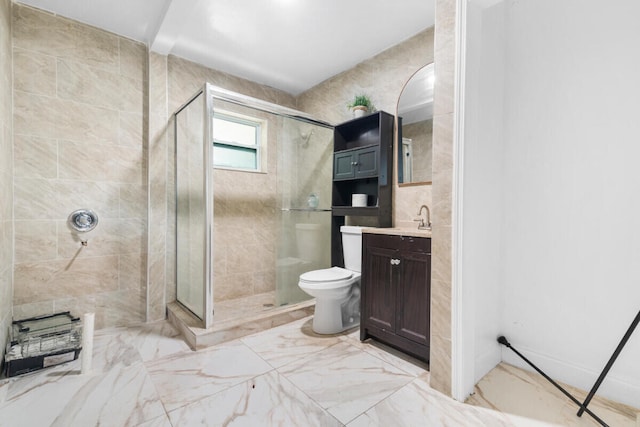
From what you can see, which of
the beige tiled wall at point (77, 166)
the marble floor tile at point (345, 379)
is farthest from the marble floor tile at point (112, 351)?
the marble floor tile at point (345, 379)

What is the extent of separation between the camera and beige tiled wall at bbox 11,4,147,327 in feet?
6.98

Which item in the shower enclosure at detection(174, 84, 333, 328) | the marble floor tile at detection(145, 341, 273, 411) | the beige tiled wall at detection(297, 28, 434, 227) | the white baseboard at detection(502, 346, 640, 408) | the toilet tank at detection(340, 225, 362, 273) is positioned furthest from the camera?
the toilet tank at detection(340, 225, 362, 273)

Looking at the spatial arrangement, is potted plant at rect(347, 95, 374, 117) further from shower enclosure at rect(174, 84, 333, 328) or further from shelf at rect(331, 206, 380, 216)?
shelf at rect(331, 206, 380, 216)

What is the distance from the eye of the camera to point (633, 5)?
57.3 inches

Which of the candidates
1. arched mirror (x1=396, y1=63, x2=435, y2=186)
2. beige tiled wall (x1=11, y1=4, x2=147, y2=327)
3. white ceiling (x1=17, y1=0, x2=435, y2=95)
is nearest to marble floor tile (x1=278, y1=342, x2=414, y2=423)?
arched mirror (x1=396, y1=63, x2=435, y2=186)

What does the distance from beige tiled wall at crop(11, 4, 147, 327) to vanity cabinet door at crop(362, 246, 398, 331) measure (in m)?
1.97

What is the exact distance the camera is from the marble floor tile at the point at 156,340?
2.03 m

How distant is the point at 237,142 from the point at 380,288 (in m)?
2.12

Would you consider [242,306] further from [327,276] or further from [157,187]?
[157,187]

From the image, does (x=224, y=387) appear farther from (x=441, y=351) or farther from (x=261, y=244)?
(x=261, y=244)

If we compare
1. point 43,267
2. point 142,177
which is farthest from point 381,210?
point 43,267

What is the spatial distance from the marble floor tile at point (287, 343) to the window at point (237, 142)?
1.73 m

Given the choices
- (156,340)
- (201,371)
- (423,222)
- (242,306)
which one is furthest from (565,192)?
(156,340)

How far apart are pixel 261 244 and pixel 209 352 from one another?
1363mm
